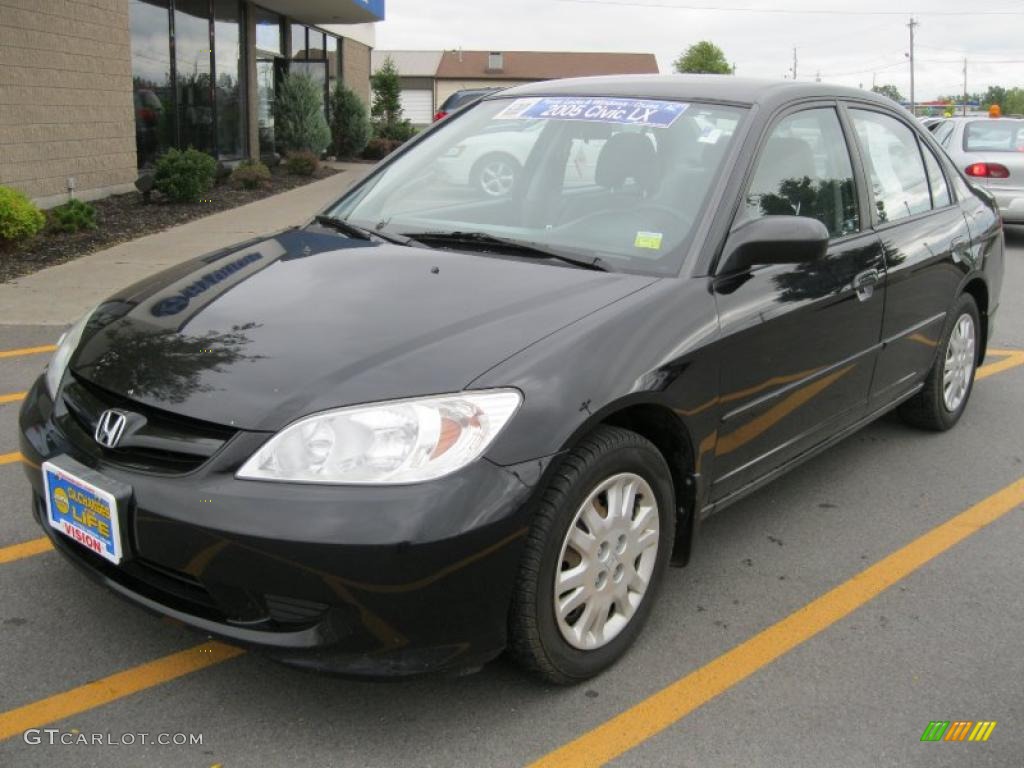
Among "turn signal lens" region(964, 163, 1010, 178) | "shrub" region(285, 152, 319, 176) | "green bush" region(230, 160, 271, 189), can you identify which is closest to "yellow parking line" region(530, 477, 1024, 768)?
"turn signal lens" region(964, 163, 1010, 178)

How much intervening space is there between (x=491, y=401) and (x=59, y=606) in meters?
1.64

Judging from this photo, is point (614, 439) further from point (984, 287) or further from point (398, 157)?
point (984, 287)

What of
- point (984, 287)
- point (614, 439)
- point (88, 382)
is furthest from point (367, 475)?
point (984, 287)

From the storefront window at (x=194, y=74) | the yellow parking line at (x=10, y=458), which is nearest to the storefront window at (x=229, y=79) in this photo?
the storefront window at (x=194, y=74)

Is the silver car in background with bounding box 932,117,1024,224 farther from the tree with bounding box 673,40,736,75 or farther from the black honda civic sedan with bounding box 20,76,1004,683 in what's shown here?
the tree with bounding box 673,40,736,75

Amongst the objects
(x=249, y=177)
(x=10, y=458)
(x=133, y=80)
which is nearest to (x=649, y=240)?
(x=10, y=458)

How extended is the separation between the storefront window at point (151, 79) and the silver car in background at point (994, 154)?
1065 centimetres

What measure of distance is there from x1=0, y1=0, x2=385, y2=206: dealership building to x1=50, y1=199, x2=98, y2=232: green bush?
2.72 feet

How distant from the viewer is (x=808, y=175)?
3.77m

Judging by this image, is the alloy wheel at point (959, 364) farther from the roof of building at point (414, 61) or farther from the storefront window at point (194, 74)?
the roof of building at point (414, 61)

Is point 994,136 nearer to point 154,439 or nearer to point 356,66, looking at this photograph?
point 154,439

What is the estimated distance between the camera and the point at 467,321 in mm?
2756

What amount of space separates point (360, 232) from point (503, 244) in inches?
24.1

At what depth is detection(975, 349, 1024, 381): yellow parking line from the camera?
6.42 metres
